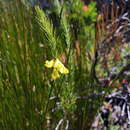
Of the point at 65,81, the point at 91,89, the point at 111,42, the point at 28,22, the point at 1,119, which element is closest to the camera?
the point at 65,81

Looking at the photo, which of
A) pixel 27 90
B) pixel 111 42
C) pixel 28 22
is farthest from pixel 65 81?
pixel 111 42

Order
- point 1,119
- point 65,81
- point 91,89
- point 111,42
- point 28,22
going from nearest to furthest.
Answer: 1. point 65,81
2. point 1,119
3. point 28,22
4. point 91,89
5. point 111,42

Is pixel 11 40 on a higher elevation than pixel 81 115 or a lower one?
higher

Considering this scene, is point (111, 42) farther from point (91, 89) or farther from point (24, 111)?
point (24, 111)

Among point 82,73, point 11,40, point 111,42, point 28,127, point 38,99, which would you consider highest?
point 111,42

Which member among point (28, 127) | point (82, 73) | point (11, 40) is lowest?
point (28, 127)

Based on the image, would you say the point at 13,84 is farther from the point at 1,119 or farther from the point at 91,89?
the point at 91,89

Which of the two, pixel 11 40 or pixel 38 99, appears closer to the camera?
pixel 38 99

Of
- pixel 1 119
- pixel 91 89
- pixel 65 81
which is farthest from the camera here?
pixel 91 89

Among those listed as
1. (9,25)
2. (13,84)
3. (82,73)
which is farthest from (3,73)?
(82,73)
